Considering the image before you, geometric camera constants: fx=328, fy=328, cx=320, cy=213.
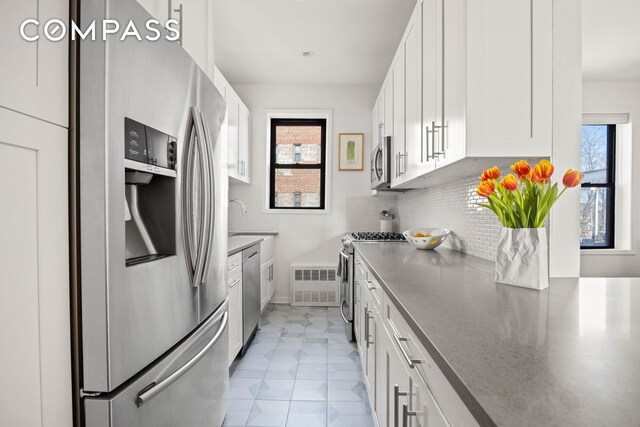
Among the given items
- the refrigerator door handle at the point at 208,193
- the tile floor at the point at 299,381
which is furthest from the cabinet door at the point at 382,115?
the refrigerator door handle at the point at 208,193

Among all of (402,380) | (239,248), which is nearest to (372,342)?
(402,380)

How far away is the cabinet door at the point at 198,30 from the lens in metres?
1.44

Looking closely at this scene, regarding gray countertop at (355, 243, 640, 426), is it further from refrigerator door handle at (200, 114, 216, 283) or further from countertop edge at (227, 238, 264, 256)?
countertop edge at (227, 238, 264, 256)

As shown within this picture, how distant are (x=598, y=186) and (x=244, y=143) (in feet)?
13.5

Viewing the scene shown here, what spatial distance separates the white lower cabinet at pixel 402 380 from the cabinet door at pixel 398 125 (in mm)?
1094

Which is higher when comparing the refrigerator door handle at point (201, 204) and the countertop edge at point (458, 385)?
the refrigerator door handle at point (201, 204)

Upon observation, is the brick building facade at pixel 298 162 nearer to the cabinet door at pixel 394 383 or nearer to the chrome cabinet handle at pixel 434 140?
the chrome cabinet handle at pixel 434 140

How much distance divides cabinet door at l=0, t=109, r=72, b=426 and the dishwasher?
176 centimetres

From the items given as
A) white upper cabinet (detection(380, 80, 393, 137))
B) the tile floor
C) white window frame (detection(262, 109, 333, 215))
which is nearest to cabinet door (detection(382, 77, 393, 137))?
white upper cabinet (detection(380, 80, 393, 137))

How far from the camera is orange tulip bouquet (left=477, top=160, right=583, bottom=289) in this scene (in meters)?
1.05

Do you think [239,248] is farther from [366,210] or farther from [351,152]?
[351,152]

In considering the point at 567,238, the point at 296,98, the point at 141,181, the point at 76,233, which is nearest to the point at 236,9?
the point at 296,98

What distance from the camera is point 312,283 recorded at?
4.06m

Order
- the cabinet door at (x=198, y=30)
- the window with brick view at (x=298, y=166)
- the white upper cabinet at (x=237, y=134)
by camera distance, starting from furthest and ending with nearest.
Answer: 1. the window with brick view at (x=298, y=166)
2. the white upper cabinet at (x=237, y=134)
3. the cabinet door at (x=198, y=30)
